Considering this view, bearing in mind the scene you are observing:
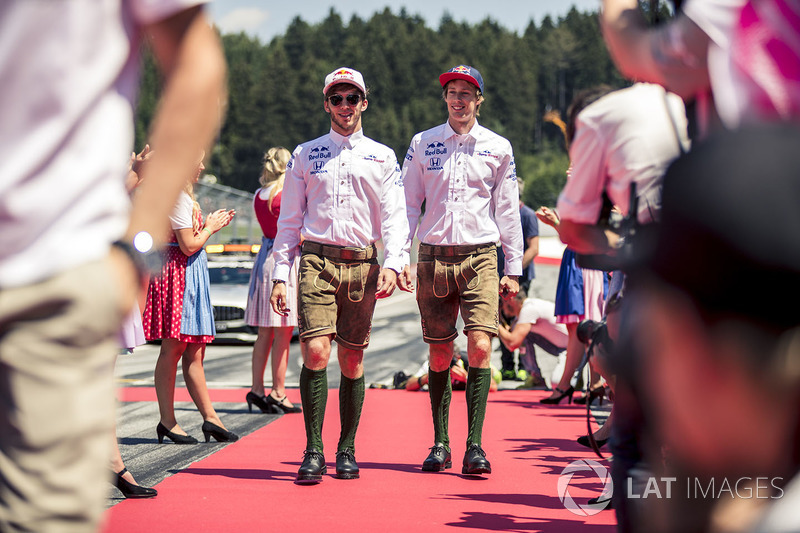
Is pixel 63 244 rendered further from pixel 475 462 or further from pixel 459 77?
pixel 459 77

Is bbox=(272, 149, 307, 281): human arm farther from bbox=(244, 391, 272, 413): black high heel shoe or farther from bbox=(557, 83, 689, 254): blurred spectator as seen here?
bbox=(557, 83, 689, 254): blurred spectator

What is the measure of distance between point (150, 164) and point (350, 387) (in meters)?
4.69

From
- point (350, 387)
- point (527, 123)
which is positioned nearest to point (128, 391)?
point (350, 387)

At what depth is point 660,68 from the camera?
2443 millimetres

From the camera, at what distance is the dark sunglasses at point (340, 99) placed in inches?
261

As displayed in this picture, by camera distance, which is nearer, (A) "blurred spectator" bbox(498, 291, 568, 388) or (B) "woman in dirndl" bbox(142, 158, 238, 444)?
(B) "woman in dirndl" bbox(142, 158, 238, 444)

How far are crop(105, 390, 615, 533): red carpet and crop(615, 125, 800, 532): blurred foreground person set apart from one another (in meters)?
3.30

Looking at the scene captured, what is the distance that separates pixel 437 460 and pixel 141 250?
4.91m

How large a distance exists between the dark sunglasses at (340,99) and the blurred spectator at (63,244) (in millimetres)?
4800

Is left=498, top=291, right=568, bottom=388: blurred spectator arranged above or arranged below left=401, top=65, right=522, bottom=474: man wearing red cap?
below

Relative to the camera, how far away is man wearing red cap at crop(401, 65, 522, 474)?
6.64 m

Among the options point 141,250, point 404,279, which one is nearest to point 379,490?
point 404,279

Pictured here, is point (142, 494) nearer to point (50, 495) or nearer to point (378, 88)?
point (50, 495)

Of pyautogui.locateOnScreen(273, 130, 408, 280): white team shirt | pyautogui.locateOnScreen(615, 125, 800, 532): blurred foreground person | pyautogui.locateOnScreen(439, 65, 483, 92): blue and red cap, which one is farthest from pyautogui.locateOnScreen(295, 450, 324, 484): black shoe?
pyautogui.locateOnScreen(615, 125, 800, 532): blurred foreground person
